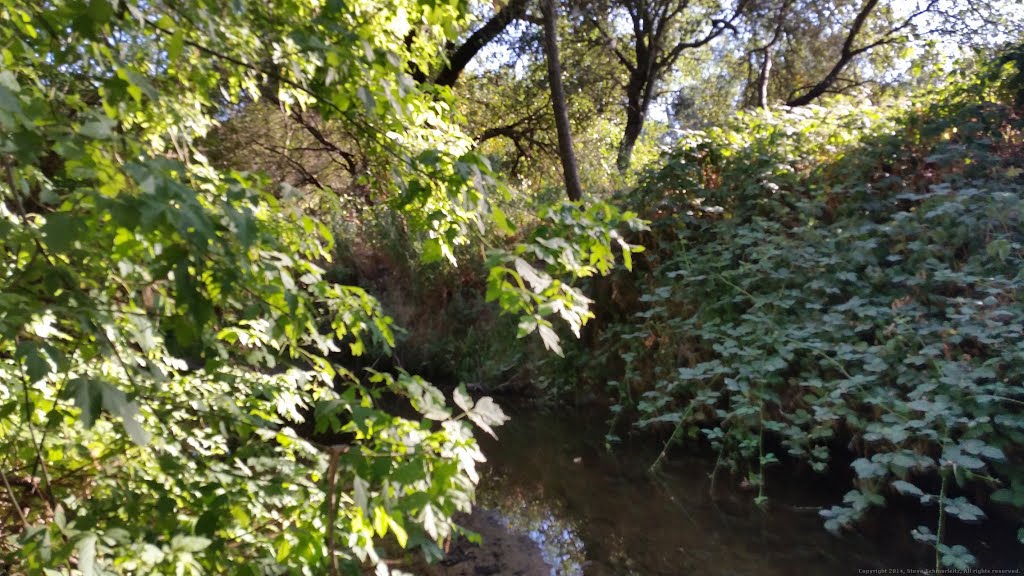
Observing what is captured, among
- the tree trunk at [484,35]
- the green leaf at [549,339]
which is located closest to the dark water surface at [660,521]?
the green leaf at [549,339]

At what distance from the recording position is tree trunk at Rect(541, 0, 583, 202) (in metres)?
8.30

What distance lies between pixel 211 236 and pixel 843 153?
6789 millimetres

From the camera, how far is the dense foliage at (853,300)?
4.05 metres

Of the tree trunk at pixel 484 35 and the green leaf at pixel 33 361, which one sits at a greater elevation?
the tree trunk at pixel 484 35

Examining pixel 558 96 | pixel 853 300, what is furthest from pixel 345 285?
pixel 558 96

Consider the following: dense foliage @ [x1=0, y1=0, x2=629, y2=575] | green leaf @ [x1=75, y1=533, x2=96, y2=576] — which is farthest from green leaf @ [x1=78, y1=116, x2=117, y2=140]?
green leaf @ [x1=75, y1=533, x2=96, y2=576]

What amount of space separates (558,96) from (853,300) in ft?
15.2

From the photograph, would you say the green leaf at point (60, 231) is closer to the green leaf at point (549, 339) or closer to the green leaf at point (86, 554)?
the green leaf at point (86, 554)

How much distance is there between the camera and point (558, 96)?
343 inches

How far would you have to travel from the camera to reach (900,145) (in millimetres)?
6578

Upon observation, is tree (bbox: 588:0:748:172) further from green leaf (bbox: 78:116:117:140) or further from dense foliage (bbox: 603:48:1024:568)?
green leaf (bbox: 78:116:117:140)

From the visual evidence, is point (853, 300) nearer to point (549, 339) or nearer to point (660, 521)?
point (660, 521)

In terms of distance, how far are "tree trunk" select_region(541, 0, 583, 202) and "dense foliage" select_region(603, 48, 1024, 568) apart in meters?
1.20

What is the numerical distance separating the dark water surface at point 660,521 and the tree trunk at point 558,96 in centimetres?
333
